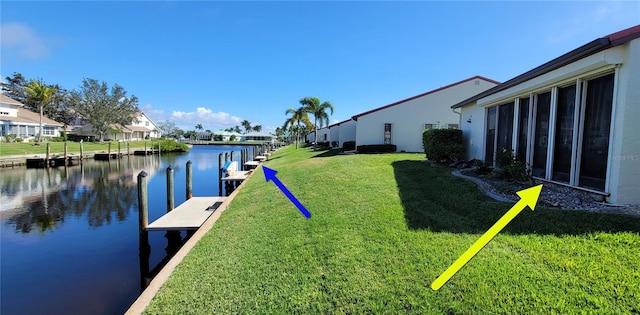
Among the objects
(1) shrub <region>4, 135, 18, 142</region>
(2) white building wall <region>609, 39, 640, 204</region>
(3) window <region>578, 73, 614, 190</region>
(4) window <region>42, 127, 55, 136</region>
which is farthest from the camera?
(4) window <region>42, 127, 55, 136</region>

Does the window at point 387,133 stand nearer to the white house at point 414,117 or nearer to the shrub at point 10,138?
the white house at point 414,117

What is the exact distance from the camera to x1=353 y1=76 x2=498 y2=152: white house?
786 inches

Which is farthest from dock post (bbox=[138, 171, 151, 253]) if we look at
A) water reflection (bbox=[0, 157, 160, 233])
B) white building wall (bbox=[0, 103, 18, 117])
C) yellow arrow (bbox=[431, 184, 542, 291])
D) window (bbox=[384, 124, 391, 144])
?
white building wall (bbox=[0, 103, 18, 117])

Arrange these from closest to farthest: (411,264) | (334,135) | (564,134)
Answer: (411,264), (564,134), (334,135)

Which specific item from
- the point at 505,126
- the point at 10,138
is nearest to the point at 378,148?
the point at 505,126

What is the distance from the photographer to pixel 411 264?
164 inches

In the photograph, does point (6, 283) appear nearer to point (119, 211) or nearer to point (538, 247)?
point (119, 211)

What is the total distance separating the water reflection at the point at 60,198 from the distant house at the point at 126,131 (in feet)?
119

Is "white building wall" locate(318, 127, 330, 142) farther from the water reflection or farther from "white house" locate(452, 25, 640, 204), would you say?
"white house" locate(452, 25, 640, 204)

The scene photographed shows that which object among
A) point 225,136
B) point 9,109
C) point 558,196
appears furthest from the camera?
point 225,136

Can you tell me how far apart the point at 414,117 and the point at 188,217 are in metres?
15.9

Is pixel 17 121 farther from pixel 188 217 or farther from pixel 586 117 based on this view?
pixel 586 117

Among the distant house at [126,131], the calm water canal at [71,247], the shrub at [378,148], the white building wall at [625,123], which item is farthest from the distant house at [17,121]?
the white building wall at [625,123]

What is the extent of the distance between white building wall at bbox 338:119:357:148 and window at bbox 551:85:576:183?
74.2ft
